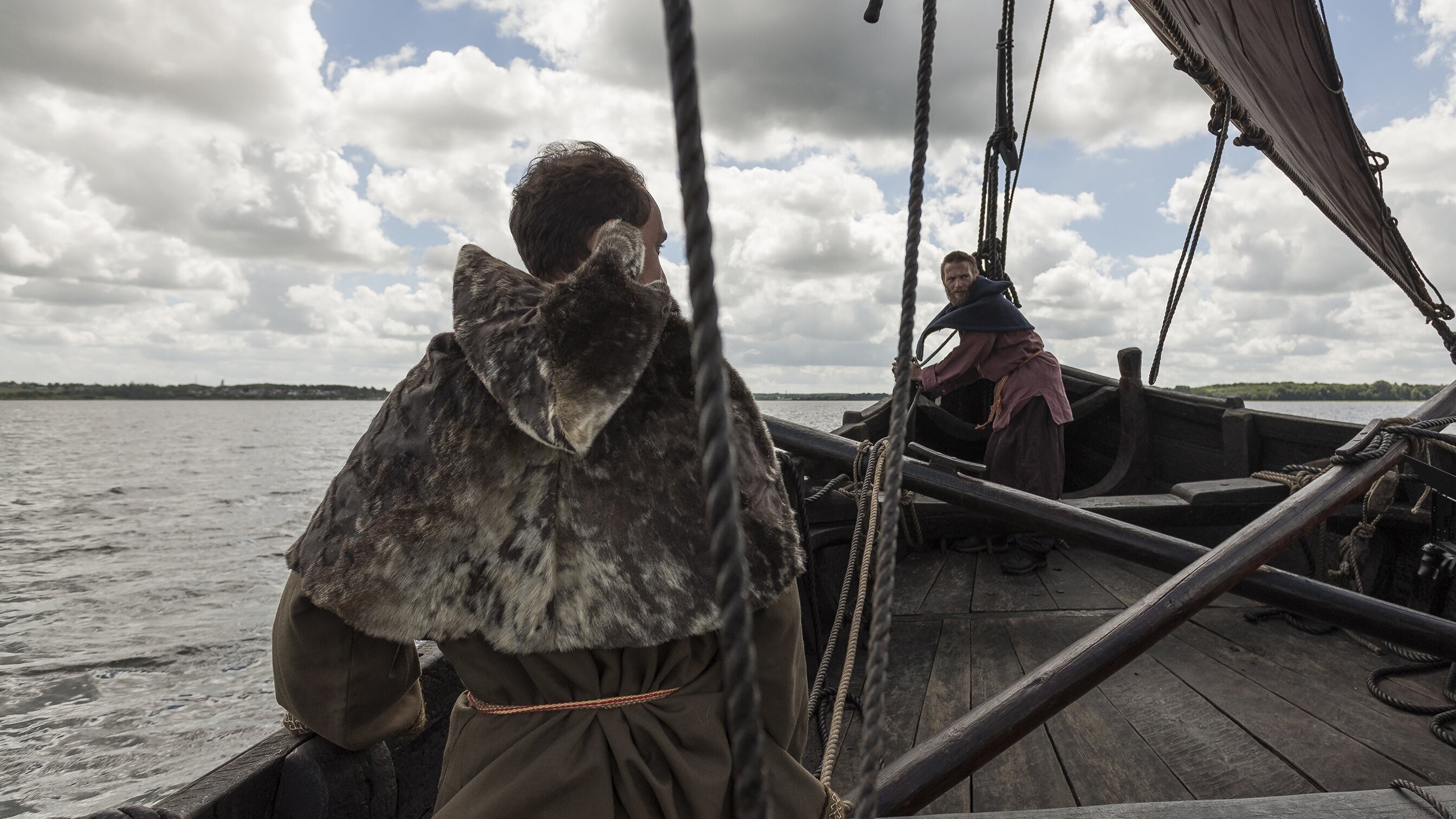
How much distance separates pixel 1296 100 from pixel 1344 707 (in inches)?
109

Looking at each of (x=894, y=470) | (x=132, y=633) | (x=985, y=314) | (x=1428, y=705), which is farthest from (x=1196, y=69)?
(x=132, y=633)

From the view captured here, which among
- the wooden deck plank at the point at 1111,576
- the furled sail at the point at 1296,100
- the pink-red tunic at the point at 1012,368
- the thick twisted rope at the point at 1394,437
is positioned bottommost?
the wooden deck plank at the point at 1111,576

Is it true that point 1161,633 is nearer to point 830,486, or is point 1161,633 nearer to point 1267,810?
point 1267,810

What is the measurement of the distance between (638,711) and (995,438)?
13.1ft

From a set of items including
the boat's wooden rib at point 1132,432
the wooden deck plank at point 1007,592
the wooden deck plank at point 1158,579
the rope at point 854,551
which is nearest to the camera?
the rope at point 854,551

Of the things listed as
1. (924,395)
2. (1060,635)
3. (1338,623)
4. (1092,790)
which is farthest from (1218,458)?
(1092,790)

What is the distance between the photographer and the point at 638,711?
96 centimetres

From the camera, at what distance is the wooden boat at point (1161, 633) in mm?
1471

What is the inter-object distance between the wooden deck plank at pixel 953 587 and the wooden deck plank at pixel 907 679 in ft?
0.60

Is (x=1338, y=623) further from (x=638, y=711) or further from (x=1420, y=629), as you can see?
(x=638, y=711)

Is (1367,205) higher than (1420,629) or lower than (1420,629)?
higher

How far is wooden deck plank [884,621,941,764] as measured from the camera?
7.38ft

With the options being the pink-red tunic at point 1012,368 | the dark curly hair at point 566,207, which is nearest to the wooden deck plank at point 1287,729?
the pink-red tunic at point 1012,368

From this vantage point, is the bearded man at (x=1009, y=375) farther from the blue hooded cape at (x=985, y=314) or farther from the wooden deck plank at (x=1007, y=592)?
the wooden deck plank at (x=1007, y=592)
